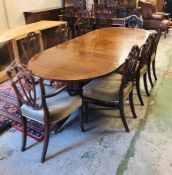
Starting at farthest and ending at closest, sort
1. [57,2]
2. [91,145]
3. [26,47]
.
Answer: [57,2] < [26,47] < [91,145]

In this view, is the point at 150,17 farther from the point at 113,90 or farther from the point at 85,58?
the point at 113,90

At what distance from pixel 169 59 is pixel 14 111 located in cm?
316

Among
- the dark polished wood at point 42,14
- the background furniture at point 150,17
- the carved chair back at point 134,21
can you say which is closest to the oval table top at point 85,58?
the carved chair back at point 134,21

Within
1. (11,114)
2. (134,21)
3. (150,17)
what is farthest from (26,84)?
(150,17)

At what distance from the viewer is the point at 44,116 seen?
1.76m

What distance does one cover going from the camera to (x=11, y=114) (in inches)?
100

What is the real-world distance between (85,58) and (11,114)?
1.12m

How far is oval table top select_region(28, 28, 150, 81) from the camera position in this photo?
1.87m

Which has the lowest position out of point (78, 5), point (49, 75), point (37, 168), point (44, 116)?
point (37, 168)

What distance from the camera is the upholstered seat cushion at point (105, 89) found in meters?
2.11

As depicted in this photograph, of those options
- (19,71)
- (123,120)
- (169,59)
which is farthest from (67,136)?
(169,59)

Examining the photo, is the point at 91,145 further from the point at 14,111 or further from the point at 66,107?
the point at 14,111

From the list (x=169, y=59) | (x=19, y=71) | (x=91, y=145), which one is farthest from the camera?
(x=169, y=59)

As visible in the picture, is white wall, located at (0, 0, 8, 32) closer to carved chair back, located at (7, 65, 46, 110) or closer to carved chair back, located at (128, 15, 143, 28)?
carved chair back, located at (128, 15, 143, 28)
